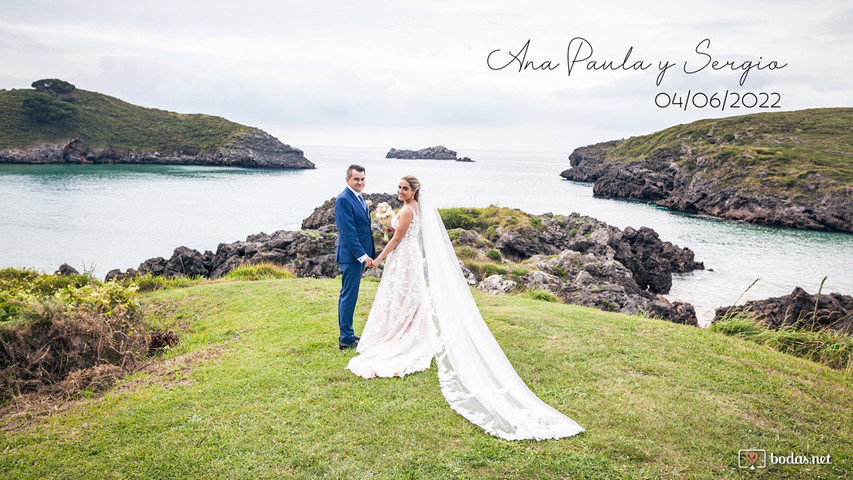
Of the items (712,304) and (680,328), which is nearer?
(680,328)

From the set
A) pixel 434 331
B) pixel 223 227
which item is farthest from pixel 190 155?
pixel 434 331

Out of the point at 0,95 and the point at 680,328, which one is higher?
the point at 0,95

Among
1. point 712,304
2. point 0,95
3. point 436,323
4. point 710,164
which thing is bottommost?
point 712,304

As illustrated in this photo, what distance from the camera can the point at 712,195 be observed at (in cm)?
6425

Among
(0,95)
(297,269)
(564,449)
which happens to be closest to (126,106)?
(0,95)

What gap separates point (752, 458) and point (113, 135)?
13447 cm

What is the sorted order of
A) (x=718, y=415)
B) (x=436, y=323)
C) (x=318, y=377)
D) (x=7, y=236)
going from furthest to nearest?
1. (x=7, y=236)
2. (x=436, y=323)
3. (x=318, y=377)
4. (x=718, y=415)

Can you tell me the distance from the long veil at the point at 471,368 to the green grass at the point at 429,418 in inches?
7.9

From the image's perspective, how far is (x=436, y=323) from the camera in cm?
702

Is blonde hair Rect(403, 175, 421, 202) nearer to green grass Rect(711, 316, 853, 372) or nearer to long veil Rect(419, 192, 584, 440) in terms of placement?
long veil Rect(419, 192, 584, 440)

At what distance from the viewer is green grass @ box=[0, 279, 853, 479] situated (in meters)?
4.46

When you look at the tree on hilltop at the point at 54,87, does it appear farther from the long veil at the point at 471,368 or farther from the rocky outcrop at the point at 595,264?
the long veil at the point at 471,368

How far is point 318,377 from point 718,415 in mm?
5377

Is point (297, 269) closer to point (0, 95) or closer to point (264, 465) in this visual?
point (264, 465)
